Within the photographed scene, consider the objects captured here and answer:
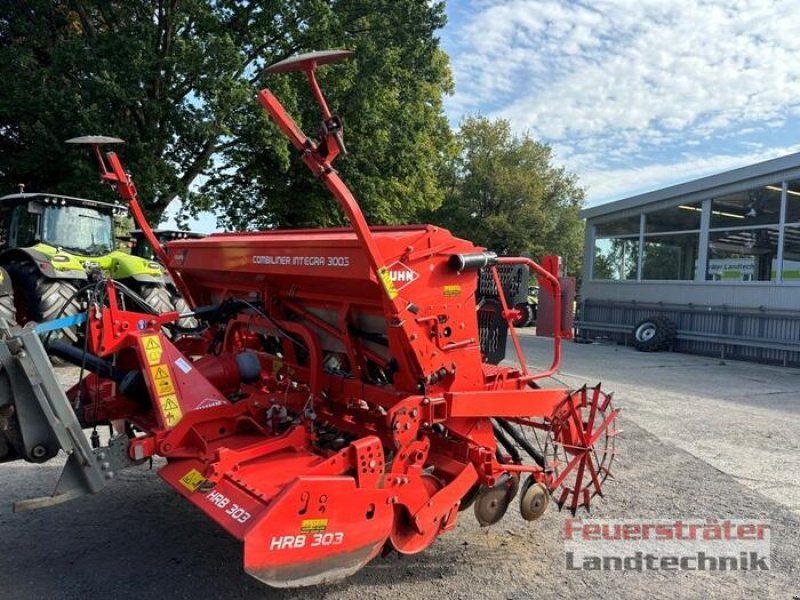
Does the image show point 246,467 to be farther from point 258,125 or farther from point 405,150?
point 405,150

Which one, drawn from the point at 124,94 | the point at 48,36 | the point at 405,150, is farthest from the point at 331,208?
the point at 48,36

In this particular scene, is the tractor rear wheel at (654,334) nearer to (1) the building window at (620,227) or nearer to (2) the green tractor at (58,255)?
(1) the building window at (620,227)

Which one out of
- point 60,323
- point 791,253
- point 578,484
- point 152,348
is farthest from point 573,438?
point 791,253

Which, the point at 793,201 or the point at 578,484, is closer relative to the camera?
the point at 578,484

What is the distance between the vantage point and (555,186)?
34.7m

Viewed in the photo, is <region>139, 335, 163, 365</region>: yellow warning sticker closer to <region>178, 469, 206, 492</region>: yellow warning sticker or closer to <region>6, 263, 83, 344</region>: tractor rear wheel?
<region>178, 469, 206, 492</region>: yellow warning sticker

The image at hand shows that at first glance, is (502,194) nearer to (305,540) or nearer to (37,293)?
(37,293)

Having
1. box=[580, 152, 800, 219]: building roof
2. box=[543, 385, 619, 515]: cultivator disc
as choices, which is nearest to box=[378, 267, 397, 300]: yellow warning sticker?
box=[543, 385, 619, 515]: cultivator disc

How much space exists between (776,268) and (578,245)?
23.1 m

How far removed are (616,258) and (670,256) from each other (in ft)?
6.32

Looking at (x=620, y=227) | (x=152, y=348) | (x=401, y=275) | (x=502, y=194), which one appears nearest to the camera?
(x=401, y=275)

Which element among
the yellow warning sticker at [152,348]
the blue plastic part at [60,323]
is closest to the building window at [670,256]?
the yellow warning sticker at [152,348]

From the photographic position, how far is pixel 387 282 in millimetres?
2799

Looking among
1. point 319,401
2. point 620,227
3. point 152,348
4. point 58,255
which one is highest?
point 620,227
